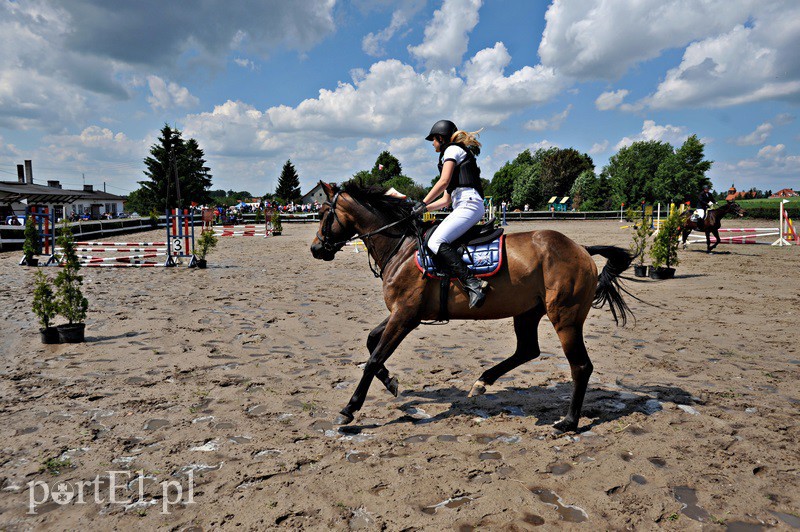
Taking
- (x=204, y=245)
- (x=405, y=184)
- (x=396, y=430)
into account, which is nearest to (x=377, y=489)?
(x=396, y=430)

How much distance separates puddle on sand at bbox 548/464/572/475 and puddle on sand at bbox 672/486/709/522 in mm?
716

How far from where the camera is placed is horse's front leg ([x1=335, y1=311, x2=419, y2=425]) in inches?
184

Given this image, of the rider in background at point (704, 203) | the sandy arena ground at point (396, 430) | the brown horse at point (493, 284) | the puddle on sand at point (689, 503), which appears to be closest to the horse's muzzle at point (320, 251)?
the brown horse at point (493, 284)

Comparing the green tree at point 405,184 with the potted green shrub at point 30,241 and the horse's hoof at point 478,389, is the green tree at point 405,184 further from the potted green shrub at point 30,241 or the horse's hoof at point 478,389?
the horse's hoof at point 478,389

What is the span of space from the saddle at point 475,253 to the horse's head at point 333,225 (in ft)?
3.16

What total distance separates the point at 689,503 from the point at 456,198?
3174 mm

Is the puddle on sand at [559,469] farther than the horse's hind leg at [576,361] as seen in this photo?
No

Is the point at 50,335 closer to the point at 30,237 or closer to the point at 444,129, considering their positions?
the point at 444,129

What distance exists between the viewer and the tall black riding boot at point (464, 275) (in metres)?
4.72

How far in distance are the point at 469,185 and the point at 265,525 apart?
136 inches

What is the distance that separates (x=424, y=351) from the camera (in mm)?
7203

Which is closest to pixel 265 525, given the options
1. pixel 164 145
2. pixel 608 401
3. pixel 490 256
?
pixel 490 256

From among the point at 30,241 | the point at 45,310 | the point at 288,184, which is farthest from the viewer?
the point at 288,184

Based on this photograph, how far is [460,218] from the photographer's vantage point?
4.86 m
